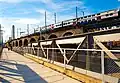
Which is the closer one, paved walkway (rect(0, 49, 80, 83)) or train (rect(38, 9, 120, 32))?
paved walkway (rect(0, 49, 80, 83))

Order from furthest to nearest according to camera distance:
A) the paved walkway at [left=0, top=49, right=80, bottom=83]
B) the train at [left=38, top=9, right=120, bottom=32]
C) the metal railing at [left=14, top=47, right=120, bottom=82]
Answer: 1. the train at [left=38, top=9, right=120, bottom=32]
2. the paved walkway at [left=0, top=49, right=80, bottom=83]
3. the metal railing at [left=14, top=47, right=120, bottom=82]

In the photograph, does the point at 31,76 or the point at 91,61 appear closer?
the point at 91,61

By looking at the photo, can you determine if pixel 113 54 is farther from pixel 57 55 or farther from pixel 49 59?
pixel 49 59

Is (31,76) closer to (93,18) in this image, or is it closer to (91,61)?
(91,61)

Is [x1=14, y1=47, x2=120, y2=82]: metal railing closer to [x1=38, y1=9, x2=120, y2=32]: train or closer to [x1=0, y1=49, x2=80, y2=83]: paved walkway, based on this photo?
[x1=0, y1=49, x2=80, y2=83]: paved walkway

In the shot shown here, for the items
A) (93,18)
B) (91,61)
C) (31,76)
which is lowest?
(31,76)

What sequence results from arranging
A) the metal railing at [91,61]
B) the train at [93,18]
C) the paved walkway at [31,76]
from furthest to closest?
the train at [93,18], the paved walkway at [31,76], the metal railing at [91,61]

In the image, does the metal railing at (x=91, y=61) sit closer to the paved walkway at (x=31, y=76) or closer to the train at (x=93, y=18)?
the paved walkway at (x=31, y=76)

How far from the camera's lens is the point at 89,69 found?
882 cm

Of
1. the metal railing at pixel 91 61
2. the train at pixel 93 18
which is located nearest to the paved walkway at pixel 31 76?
the metal railing at pixel 91 61

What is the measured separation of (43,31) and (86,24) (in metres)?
24.8

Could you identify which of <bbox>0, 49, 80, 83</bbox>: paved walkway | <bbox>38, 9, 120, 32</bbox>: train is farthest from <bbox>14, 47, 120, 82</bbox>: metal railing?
<bbox>38, 9, 120, 32</bbox>: train

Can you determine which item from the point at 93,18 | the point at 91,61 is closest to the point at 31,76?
the point at 91,61

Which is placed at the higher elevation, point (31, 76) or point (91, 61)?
point (91, 61)
